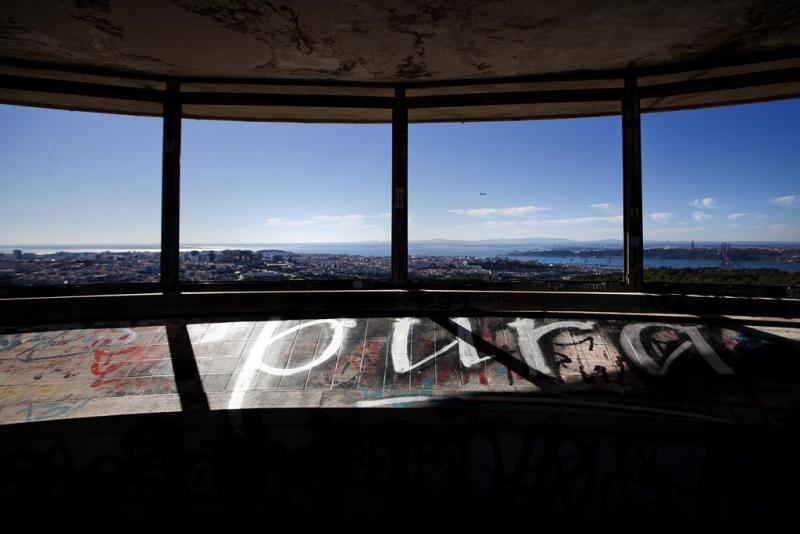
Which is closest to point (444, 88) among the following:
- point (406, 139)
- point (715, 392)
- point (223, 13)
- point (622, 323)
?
point (406, 139)

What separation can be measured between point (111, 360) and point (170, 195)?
2.93m

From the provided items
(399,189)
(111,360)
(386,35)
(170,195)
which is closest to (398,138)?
(399,189)

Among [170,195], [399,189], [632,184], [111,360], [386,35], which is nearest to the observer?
[111,360]

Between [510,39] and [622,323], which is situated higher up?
[510,39]

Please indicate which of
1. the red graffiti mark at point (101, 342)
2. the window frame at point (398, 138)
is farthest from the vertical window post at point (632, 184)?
the red graffiti mark at point (101, 342)

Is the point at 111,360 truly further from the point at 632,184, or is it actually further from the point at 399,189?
the point at 632,184

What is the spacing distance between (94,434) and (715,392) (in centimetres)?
641

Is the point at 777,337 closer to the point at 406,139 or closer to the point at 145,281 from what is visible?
the point at 406,139

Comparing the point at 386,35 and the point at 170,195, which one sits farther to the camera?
the point at 170,195

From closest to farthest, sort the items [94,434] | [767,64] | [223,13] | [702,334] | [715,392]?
[94,434] < [715,392] < [223,13] < [702,334] < [767,64]

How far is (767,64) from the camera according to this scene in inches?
235

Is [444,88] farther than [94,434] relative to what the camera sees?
Yes

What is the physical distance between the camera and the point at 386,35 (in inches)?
204

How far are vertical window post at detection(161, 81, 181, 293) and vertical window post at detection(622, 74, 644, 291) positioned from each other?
7853 millimetres
